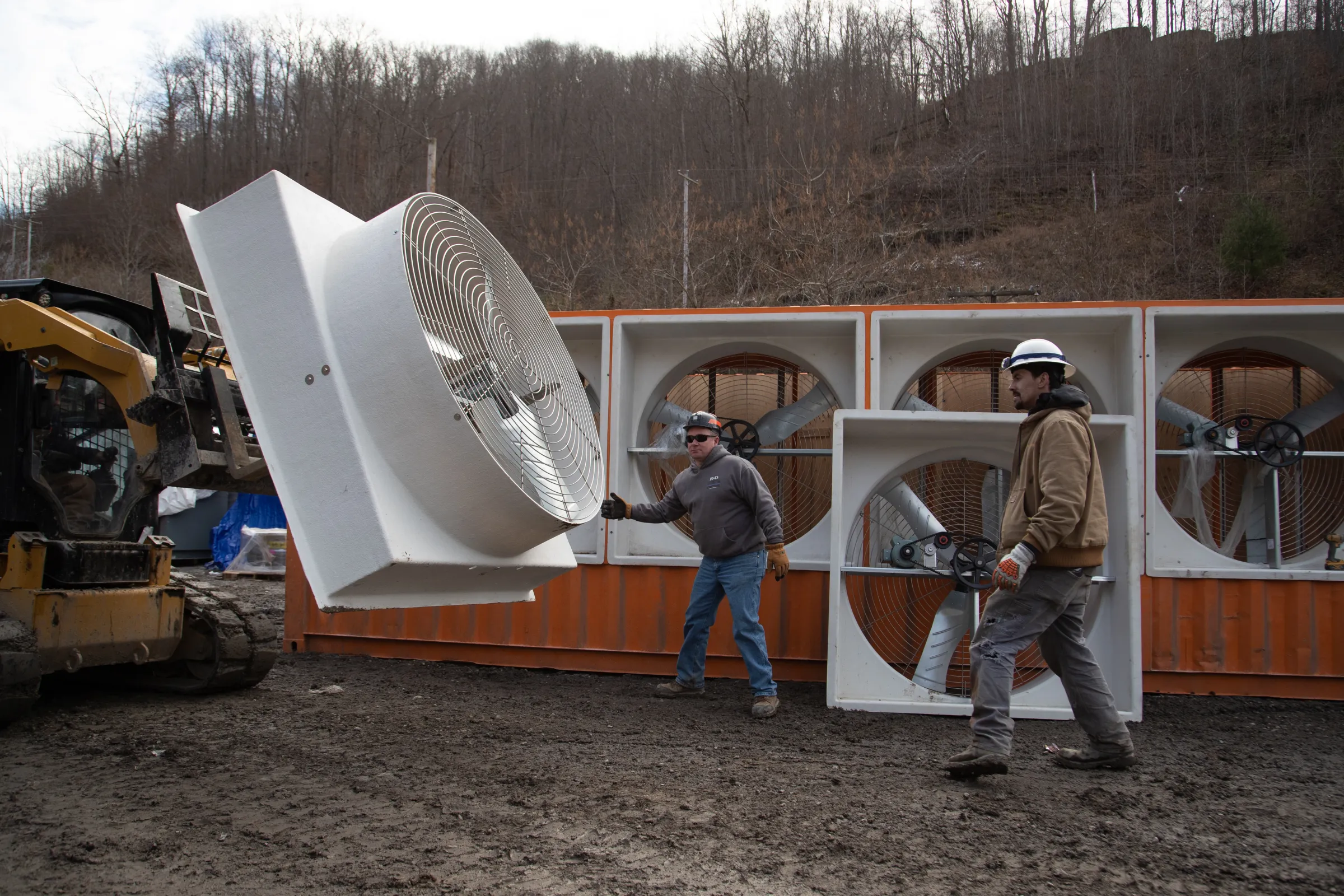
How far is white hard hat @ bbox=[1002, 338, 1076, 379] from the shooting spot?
13.4ft

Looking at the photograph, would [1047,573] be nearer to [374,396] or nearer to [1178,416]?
[374,396]

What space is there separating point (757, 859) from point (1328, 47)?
104 ft

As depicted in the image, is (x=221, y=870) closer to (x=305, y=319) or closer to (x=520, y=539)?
(x=520, y=539)

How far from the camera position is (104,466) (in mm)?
4754

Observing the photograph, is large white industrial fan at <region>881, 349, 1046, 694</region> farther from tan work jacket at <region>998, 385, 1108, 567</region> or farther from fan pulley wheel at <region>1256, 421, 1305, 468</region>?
fan pulley wheel at <region>1256, 421, 1305, 468</region>

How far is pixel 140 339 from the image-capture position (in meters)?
4.88

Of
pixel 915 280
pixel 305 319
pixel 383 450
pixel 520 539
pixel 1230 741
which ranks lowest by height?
pixel 1230 741

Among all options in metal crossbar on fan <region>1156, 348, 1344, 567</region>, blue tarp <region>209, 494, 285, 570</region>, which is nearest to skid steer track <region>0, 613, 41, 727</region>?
metal crossbar on fan <region>1156, 348, 1344, 567</region>

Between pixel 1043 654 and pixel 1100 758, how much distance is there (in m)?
0.48

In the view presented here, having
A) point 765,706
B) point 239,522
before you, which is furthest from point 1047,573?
point 239,522

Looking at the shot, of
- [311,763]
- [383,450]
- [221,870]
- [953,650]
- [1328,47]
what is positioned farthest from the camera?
[1328,47]

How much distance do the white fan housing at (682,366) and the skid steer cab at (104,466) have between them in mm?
2563

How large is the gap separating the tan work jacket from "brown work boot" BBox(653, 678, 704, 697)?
2.33 m

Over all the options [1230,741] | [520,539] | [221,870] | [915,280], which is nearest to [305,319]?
[520,539]
